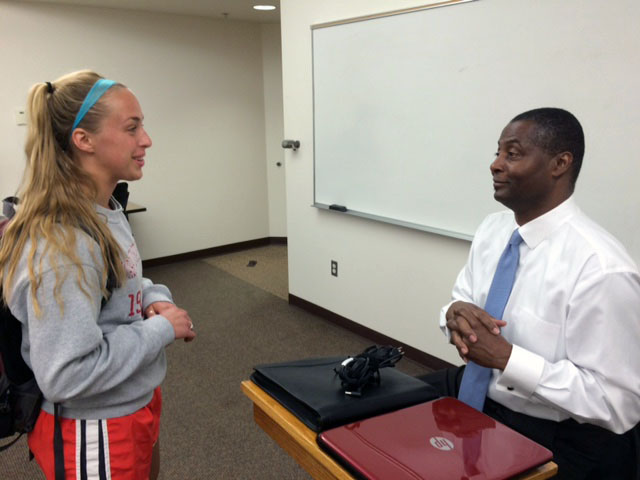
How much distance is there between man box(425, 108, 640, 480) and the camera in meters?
1.18

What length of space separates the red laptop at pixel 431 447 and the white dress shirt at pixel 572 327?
0.31 metres

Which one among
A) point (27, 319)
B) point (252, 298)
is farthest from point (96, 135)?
point (252, 298)

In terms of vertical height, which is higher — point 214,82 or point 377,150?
point 214,82

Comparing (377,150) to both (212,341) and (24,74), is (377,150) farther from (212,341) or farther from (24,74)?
(24,74)

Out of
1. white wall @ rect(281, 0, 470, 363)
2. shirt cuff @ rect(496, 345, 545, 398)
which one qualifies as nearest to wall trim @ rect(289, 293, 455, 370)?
white wall @ rect(281, 0, 470, 363)

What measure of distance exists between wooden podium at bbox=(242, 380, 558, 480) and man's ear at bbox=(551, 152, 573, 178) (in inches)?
31.0

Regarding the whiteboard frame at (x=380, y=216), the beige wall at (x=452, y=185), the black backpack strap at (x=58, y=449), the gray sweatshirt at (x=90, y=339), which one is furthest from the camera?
the whiteboard frame at (x=380, y=216)

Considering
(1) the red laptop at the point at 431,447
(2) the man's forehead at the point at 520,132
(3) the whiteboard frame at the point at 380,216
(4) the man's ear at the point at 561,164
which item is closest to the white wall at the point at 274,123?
(3) the whiteboard frame at the point at 380,216

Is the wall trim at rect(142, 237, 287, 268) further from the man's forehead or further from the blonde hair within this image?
the man's forehead

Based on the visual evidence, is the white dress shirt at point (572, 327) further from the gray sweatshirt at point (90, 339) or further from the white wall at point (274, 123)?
the white wall at point (274, 123)

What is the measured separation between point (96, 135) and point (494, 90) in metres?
1.99

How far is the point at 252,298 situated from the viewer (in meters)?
4.37

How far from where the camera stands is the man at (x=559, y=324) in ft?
3.87

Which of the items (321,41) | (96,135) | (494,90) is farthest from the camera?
(321,41)
